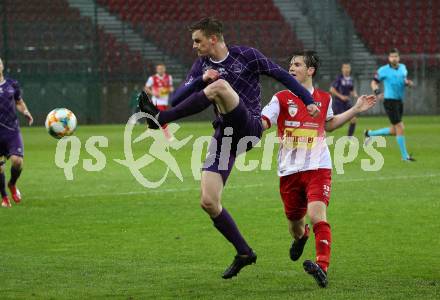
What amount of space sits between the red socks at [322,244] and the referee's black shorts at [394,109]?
1356cm

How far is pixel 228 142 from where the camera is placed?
27.9 ft

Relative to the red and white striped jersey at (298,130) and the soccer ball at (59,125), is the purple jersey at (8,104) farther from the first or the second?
the red and white striped jersey at (298,130)

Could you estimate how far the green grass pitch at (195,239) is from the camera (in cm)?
801

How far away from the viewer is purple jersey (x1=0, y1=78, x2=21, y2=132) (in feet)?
47.5

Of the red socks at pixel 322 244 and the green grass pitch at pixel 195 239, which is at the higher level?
the red socks at pixel 322 244

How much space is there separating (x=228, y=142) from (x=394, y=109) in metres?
Answer: 13.7

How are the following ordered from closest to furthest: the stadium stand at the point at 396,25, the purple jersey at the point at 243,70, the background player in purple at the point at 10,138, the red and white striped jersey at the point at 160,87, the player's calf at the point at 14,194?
1. the purple jersey at the point at 243,70
2. the background player in purple at the point at 10,138
3. the player's calf at the point at 14,194
4. the red and white striped jersey at the point at 160,87
5. the stadium stand at the point at 396,25

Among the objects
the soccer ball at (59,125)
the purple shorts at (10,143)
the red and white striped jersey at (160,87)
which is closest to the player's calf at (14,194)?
the purple shorts at (10,143)

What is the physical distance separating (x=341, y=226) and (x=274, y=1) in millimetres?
31495

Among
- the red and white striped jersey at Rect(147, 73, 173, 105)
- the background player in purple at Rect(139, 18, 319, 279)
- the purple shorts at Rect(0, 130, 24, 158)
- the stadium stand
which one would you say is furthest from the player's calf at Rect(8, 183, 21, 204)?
the stadium stand

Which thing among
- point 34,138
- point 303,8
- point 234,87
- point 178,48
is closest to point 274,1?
point 303,8

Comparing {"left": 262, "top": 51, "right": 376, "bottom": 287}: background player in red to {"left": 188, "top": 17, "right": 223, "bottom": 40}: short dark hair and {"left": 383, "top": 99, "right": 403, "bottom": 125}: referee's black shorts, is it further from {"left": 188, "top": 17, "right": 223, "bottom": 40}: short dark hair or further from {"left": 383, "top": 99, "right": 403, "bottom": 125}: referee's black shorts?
{"left": 383, "top": 99, "right": 403, "bottom": 125}: referee's black shorts

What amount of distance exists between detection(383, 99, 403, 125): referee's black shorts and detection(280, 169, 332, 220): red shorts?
12896 millimetres

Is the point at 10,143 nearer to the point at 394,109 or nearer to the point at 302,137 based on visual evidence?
the point at 302,137
